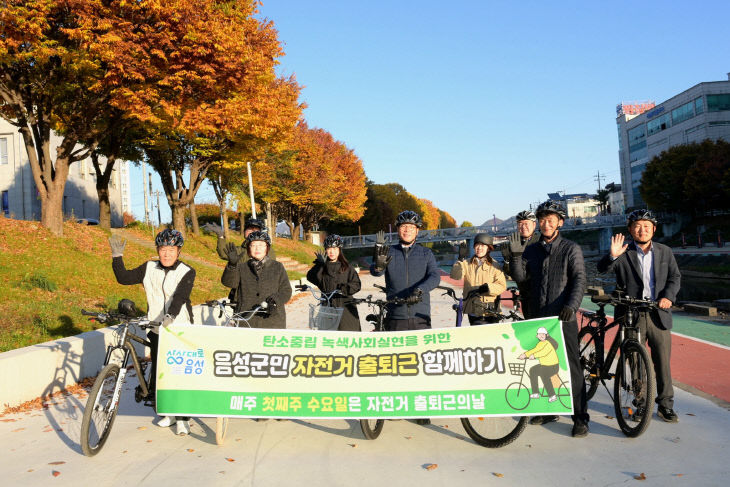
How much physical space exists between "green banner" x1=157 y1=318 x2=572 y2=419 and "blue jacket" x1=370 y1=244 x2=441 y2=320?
0.82 metres

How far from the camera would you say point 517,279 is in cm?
548

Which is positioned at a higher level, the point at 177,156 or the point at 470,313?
the point at 177,156

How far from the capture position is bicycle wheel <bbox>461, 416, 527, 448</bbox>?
4.88 metres

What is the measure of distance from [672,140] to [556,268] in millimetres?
85749

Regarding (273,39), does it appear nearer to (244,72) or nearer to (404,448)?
(244,72)

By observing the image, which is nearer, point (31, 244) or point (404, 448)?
point (404, 448)

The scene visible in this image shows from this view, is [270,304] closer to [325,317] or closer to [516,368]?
[325,317]

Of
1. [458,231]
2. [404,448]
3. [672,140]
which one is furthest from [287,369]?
[672,140]

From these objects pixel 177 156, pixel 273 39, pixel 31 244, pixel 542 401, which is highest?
pixel 273 39

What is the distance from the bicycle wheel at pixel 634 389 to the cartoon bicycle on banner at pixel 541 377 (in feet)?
2.43

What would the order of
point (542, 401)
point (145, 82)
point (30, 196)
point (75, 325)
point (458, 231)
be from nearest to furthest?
point (542, 401) < point (75, 325) < point (145, 82) < point (30, 196) < point (458, 231)

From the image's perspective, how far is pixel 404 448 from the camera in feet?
16.3

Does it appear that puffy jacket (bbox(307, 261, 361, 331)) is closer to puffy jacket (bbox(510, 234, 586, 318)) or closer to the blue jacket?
the blue jacket

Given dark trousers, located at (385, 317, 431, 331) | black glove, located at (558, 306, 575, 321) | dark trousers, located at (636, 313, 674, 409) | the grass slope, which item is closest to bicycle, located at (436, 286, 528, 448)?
black glove, located at (558, 306, 575, 321)
